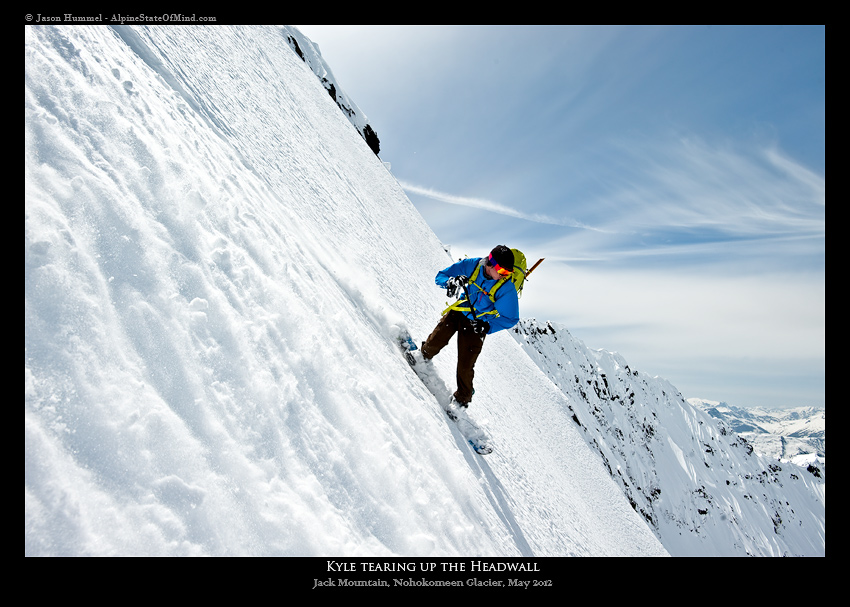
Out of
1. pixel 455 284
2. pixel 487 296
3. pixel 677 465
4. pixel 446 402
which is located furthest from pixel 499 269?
pixel 677 465

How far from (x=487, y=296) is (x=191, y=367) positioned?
3.66 m

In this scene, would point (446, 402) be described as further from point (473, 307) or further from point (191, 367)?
point (191, 367)

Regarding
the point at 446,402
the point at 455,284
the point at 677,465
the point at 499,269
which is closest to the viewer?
the point at 499,269

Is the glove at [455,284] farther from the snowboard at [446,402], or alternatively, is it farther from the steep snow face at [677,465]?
the steep snow face at [677,465]

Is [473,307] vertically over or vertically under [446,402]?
over

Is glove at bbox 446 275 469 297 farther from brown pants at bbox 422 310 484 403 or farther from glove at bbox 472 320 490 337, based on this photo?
glove at bbox 472 320 490 337

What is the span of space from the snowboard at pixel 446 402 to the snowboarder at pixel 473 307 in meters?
A: 0.13

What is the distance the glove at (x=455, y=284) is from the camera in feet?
17.0

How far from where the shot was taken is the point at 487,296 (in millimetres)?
5094

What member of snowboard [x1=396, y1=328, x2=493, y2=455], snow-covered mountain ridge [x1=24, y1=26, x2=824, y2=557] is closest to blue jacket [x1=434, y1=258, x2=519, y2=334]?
snowboard [x1=396, y1=328, x2=493, y2=455]
